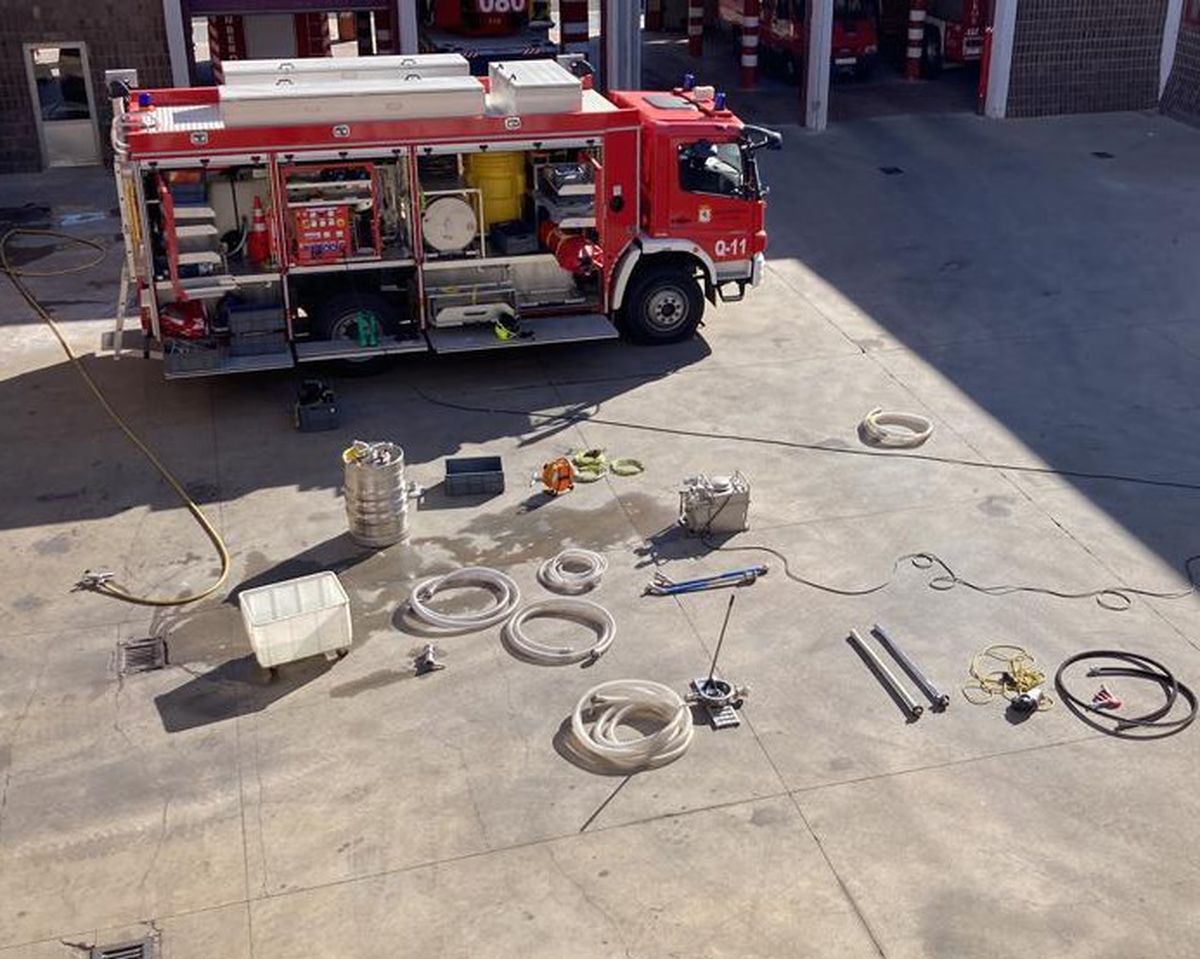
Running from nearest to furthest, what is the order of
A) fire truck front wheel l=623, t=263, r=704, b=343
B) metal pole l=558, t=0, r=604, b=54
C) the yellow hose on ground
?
the yellow hose on ground, fire truck front wheel l=623, t=263, r=704, b=343, metal pole l=558, t=0, r=604, b=54

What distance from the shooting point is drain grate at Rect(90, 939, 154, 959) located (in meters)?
8.38

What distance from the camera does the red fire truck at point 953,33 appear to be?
30.0 meters

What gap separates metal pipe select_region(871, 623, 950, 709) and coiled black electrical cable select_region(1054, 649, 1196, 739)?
94cm

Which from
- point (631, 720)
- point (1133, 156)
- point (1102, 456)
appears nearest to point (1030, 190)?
point (1133, 156)

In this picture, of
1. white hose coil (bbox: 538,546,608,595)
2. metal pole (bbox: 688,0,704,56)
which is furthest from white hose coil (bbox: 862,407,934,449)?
metal pole (bbox: 688,0,704,56)

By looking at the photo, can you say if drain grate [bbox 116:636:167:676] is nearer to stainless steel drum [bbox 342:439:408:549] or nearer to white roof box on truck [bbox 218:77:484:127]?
stainless steel drum [bbox 342:439:408:549]

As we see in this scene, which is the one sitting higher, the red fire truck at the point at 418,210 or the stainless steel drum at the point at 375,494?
the red fire truck at the point at 418,210

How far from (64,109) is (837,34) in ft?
51.1

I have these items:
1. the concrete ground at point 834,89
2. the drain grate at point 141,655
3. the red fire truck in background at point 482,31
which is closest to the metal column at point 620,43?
the red fire truck in background at point 482,31

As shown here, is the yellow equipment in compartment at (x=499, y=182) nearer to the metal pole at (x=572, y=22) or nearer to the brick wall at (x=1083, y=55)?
the metal pole at (x=572, y=22)

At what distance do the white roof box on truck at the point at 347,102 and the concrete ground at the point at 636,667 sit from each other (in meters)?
3.07

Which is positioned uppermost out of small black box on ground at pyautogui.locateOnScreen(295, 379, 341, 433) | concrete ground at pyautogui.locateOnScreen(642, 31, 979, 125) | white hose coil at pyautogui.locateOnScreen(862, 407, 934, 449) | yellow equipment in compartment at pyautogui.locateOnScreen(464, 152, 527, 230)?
yellow equipment in compartment at pyautogui.locateOnScreen(464, 152, 527, 230)

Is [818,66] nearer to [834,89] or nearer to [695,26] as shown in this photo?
[834,89]

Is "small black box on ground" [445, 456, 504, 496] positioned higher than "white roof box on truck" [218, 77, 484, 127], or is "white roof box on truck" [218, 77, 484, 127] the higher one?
"white roof box on truck" [218, 77, 484, 127]
